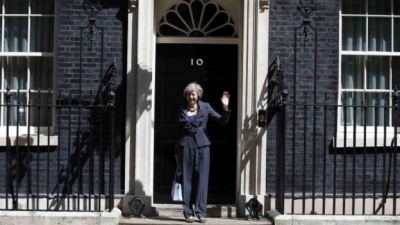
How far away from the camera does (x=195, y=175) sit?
9609 mm

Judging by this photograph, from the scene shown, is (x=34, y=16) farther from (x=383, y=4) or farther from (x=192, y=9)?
(x=383, y=4)

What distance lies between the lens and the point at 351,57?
419 inches

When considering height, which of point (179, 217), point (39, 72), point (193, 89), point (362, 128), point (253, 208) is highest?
point (39, 72)

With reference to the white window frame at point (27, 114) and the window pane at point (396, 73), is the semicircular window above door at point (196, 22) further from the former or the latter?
the window pane at point (396, 73)

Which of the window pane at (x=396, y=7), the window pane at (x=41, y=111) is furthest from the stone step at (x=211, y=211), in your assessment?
the window pane at (x=396, y=7)

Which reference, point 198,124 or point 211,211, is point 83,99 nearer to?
point 198,124

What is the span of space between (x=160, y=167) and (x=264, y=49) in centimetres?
209

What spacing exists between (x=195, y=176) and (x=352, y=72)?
8.85ft

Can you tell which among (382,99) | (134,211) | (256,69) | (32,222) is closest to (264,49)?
(256,69)

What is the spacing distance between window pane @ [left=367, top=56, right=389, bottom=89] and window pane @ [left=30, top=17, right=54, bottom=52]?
4320 mm

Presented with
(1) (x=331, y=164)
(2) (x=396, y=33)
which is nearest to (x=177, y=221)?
(1) (x=331, y=164)

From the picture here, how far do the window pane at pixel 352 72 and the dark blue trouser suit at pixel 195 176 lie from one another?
7.63ft

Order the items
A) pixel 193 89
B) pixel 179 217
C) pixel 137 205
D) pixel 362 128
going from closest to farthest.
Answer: pixel 193 89
pixel 137 205
pixel 179 217
pixel 362 128

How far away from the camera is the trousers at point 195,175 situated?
9516 mm
